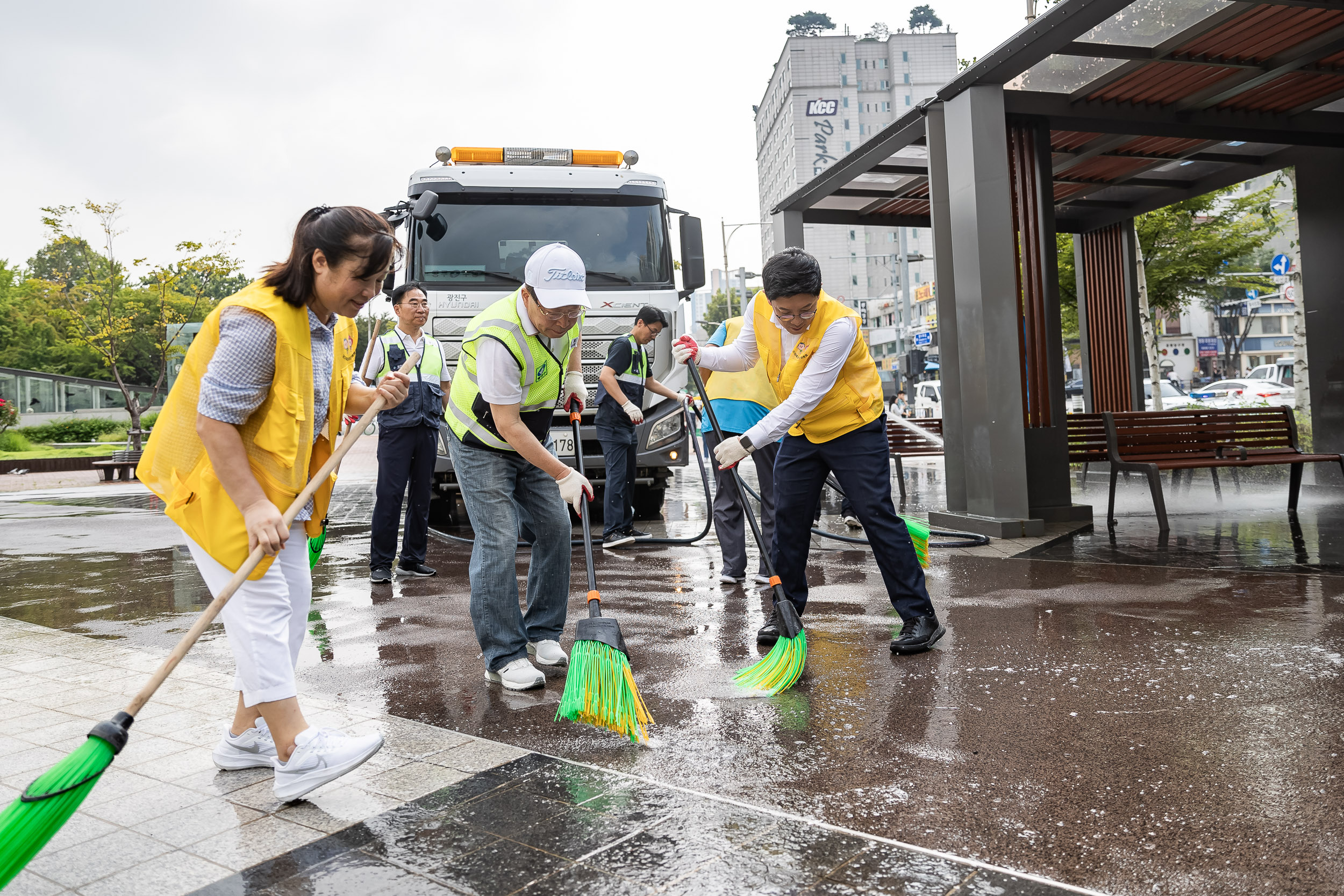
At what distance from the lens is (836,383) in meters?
4.41

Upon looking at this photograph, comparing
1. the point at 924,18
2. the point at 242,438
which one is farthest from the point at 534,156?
the point at 924,18

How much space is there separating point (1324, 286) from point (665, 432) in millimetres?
7449

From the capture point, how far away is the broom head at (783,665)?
3.92m

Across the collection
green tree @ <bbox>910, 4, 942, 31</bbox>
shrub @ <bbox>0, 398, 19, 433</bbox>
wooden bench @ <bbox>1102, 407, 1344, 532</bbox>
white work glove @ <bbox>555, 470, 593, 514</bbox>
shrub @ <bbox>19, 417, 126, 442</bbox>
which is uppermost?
green tree @ <bbox>910, 4, 942, 31</bbox>

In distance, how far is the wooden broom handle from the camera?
245 centimetres

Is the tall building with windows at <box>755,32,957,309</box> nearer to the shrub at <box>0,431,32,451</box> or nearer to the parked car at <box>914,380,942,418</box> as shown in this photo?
the parked car at <box>914,380,942,418</box>

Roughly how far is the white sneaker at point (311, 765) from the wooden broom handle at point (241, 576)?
39 cm

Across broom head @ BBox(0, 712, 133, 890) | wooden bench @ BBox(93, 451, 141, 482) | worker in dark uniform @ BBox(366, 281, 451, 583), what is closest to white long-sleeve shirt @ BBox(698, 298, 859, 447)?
broom head @ BBox(0, 712, 133, 890)

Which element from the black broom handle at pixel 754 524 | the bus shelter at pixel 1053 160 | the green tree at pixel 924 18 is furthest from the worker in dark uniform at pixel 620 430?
the green tree at pixel 924 18

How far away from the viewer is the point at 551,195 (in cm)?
895

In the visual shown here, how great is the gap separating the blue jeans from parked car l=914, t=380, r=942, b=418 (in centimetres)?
3215

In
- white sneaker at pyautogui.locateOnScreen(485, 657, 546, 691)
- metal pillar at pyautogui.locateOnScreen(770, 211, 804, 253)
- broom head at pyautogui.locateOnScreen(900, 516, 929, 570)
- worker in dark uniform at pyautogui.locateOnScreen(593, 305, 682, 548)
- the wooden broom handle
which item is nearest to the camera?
the wooden broom handle

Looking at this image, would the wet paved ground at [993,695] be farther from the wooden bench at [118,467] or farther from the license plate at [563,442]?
the wooden bench at [118,467]

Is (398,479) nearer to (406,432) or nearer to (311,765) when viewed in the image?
(406,432)
